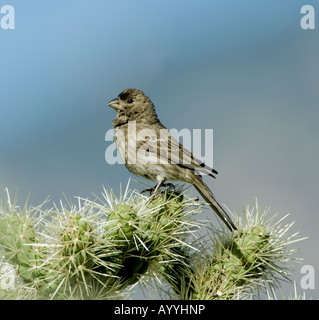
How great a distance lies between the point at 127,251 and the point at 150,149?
2994 mm

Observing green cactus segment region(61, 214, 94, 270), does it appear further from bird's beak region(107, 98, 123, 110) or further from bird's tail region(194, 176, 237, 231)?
bird's beak region(107, 98, 123, 110)

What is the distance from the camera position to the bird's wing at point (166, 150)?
648 centimetres

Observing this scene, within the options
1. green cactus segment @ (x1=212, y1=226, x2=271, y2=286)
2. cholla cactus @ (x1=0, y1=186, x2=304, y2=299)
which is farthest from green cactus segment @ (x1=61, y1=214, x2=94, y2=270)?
green cactus segment @ (x1=212, y1=226, x2=271, y2=286)

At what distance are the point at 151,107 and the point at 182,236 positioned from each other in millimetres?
3564

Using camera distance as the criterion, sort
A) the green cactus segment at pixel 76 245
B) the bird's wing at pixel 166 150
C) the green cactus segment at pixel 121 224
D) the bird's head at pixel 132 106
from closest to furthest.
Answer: the green cactus segment at pixel 76 245
the green cactus segment at pixel 121 224
the bird's wing at pixel 166 150
the bird's head at pixel 132 106

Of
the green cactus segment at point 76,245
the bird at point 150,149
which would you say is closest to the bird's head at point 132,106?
the bird at point 150,149

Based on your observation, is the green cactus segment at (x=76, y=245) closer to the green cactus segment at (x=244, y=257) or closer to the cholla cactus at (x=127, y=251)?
the cholla cactus at (x=127, y=251)

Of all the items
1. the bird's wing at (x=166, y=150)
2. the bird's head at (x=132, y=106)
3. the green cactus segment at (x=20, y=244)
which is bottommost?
the green cactus segment at (x=20, y=244)

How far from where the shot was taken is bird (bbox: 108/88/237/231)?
6523mm

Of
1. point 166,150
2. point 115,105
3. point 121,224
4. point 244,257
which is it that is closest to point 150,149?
point 166,150

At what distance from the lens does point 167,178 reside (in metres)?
6.68

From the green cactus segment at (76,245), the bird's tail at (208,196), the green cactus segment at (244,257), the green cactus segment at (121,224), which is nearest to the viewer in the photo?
the green cactus segment at (76,245)

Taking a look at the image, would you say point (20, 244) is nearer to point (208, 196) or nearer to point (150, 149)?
point (208, 196)

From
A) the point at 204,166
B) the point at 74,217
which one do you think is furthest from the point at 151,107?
the point at 74,217
